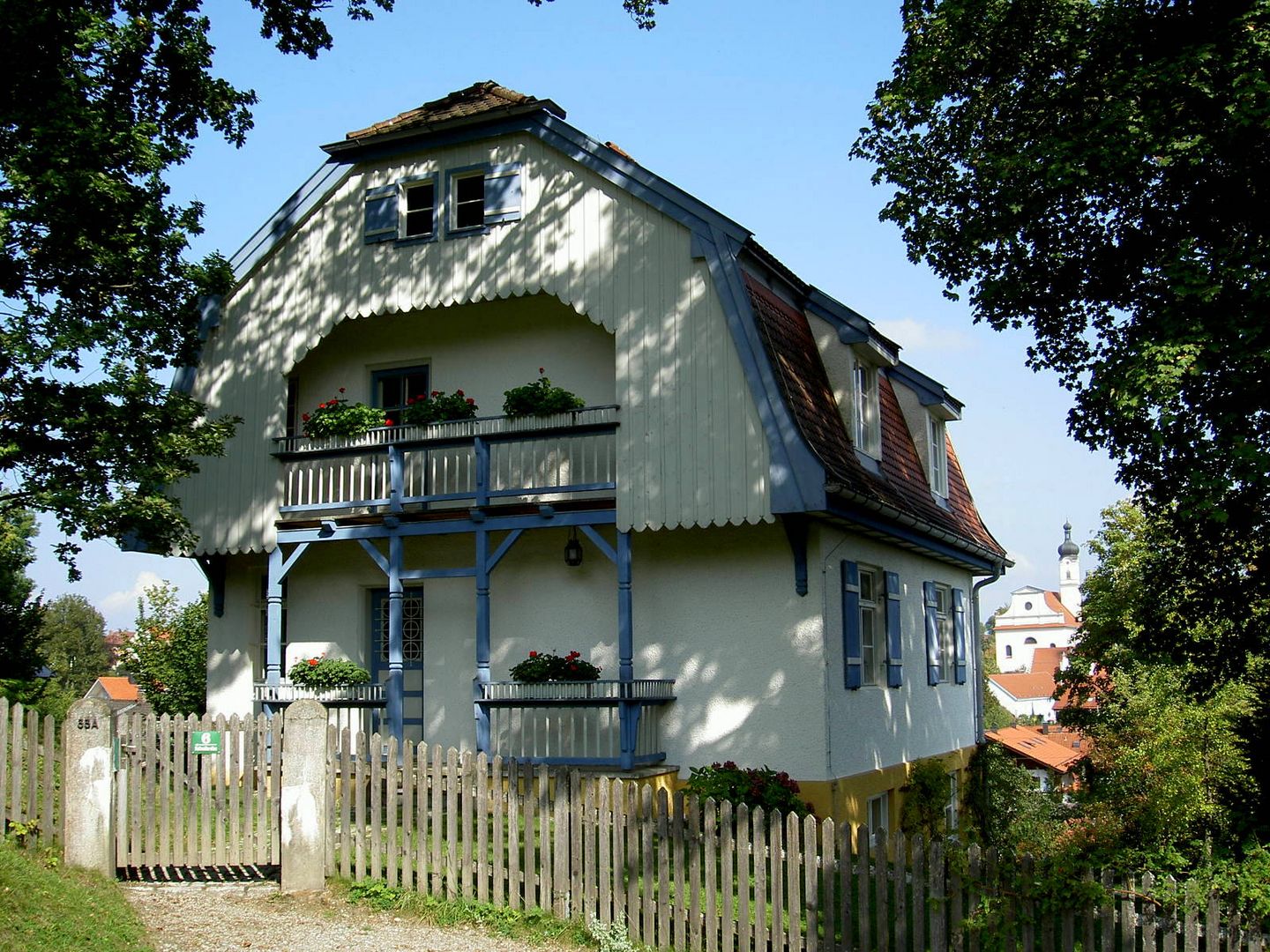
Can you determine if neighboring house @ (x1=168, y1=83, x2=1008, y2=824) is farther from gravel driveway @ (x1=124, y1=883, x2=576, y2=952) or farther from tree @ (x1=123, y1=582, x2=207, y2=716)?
tree @ (x1=123, y1=582, x2=207, y2=716)

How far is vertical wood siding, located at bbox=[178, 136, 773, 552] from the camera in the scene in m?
14.8

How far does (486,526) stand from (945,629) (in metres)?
9.20

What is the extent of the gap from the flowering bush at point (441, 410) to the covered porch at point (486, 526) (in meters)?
0.14

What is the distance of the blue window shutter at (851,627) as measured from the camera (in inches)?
608

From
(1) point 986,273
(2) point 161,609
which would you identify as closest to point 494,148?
(1) point 986,273

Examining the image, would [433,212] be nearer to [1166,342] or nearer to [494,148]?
[494,148]

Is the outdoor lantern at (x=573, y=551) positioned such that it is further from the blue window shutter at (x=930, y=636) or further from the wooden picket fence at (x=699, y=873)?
the blue window shutter at (x=930, y=636)

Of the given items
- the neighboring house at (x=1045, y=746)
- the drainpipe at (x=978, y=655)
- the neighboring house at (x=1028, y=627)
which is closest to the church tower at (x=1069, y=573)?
the neighboring house at (x=1028, y=627)

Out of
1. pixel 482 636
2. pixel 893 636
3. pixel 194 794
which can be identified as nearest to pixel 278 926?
pixel 194 794

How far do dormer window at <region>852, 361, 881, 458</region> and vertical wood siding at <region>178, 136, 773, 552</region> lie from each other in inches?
120

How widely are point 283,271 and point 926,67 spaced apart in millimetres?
9037

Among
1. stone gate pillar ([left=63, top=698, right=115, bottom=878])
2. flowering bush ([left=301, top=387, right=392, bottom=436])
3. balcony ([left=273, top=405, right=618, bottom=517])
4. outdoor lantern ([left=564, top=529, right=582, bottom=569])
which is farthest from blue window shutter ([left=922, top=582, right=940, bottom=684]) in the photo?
stone gate pillar ([left=63, top=698, right=115, bottom=878])

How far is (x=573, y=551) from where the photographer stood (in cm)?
1609

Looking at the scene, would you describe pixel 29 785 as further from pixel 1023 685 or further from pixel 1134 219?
pixel 1023 685
